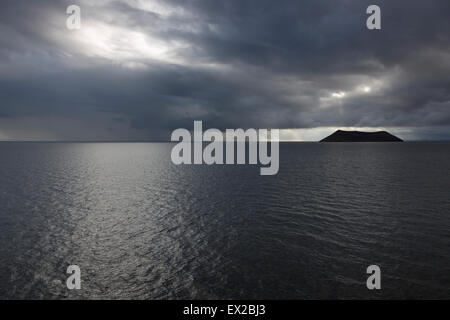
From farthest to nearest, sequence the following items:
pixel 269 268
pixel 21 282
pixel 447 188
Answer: pixel 447 188 → pixel 269 268 → pixel 21 282

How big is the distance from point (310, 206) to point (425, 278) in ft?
81.6

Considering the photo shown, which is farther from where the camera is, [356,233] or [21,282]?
[356,233]

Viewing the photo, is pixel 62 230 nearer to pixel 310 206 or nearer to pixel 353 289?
pixel 353 289

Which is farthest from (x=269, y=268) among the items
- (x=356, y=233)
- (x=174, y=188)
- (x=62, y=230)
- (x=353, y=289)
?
(x=174, y=188)

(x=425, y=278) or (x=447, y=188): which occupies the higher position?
(x=447, y=188)

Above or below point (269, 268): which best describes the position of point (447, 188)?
above

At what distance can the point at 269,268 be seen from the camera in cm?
2595
